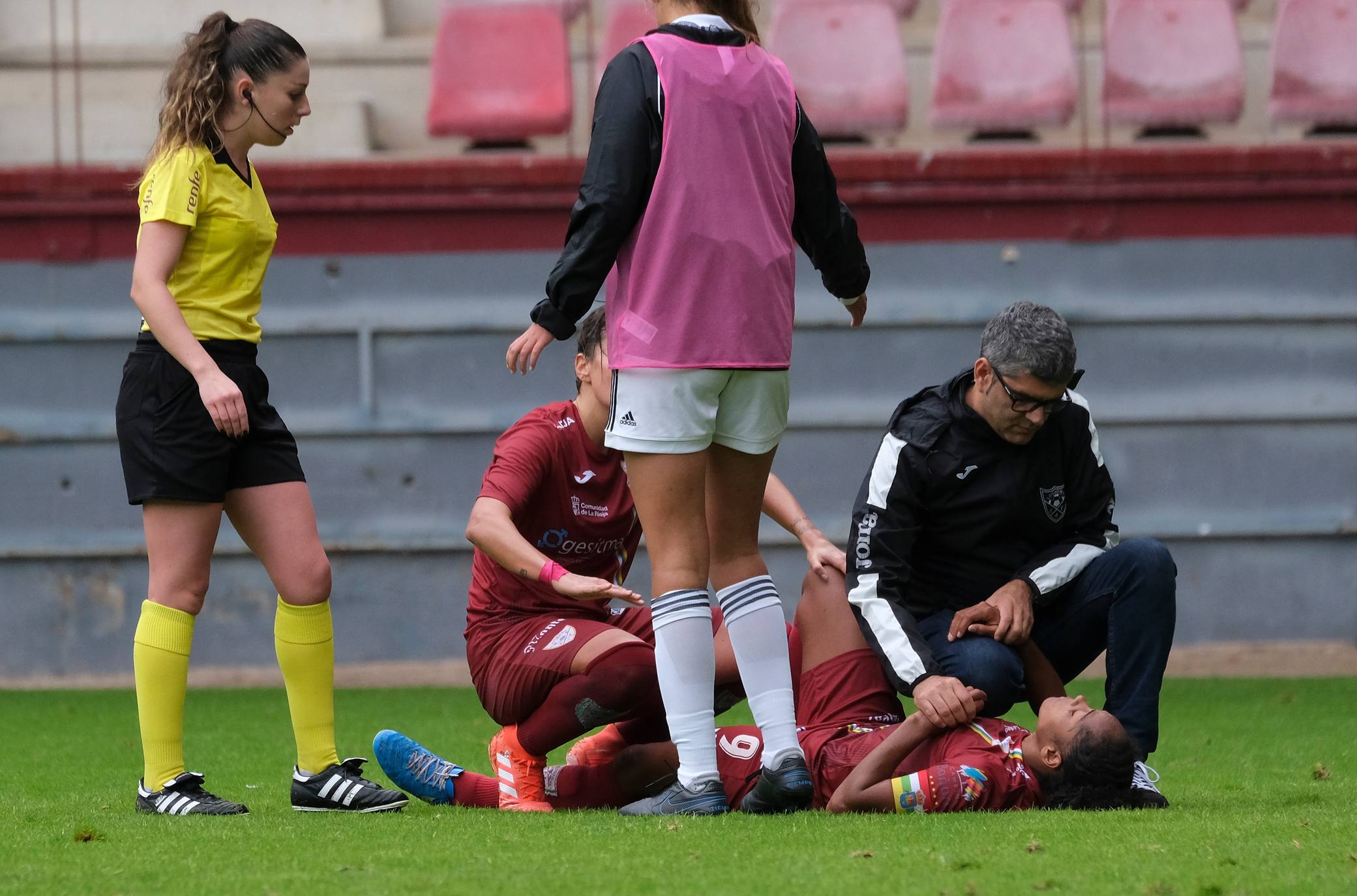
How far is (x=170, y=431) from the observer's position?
3055 mm

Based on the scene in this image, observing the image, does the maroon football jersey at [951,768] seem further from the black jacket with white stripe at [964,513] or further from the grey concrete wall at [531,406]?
the grey concrete wall at [531,406]

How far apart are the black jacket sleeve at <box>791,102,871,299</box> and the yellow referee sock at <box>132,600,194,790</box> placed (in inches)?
54.8

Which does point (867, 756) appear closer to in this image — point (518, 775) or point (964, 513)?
point (964, 513)

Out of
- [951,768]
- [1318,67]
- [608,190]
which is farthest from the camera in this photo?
[1318,67]

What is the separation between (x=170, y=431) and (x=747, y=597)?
1122 mm

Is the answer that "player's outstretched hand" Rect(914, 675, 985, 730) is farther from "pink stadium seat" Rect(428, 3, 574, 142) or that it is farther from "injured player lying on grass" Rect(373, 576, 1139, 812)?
"pink stadium seat" Rect(428, 3, 574, 142)

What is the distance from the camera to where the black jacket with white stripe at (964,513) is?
3141 mm

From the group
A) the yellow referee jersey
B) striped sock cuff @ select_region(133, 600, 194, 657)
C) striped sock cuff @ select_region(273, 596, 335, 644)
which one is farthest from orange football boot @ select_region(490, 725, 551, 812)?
the yellow referee jersey

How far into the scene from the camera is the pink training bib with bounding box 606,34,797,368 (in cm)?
281

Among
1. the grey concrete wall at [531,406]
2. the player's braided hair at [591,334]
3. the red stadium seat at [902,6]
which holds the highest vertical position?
the red stadium seat at [902,6]

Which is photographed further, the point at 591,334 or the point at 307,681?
the point at 591,334

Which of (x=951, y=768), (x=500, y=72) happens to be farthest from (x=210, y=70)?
(x=500, y=72)

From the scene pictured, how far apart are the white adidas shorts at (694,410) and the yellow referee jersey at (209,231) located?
825 millimetres


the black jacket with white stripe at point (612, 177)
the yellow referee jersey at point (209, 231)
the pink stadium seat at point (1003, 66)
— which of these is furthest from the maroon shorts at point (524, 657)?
the pink stadium seat at point (1003, 66)
